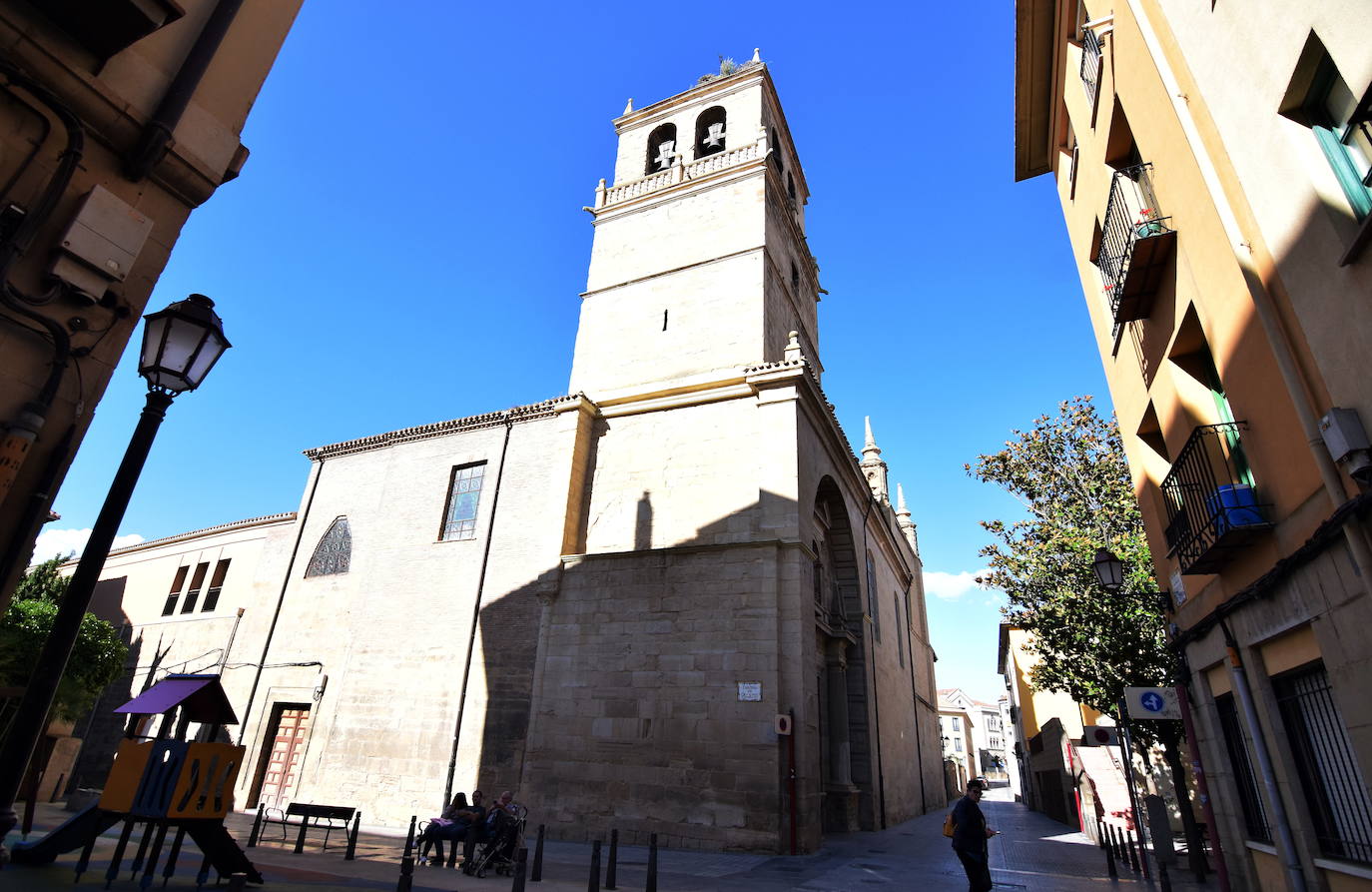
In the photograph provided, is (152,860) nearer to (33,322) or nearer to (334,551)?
(33,322)

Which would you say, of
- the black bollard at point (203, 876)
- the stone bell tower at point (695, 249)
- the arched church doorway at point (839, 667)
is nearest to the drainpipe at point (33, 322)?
the black bollard at point (203, 876)

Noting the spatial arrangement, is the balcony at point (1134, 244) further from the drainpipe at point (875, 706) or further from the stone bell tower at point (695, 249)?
the drainpipe at point (875, 706)

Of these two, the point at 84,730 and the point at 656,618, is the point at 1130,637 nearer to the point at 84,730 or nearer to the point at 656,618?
the point at 656,618

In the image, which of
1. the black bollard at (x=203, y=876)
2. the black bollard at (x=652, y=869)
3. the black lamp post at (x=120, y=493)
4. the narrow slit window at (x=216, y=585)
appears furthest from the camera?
the narrow slit window at (x=216, y=585)

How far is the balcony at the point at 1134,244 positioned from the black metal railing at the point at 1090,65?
64.4 inches

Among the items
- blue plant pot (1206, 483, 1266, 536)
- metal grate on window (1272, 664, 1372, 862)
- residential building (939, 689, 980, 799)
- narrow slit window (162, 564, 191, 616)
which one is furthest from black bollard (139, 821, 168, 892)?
residential building (939, 689, 980, 799)

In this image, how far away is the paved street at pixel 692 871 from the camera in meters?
6.03

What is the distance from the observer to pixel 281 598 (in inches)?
729

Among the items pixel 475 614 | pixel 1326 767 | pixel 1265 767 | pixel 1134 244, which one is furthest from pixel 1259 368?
pixel 475 614

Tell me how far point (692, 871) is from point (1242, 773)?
6.52m

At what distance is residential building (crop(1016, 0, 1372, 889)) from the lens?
15.2 ft

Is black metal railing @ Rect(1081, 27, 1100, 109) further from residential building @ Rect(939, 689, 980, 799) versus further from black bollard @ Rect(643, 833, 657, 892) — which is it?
residential building @ Rect(939, 689, 980, 799)

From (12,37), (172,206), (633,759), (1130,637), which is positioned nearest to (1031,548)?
(1130,637)

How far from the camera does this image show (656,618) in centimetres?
1316
